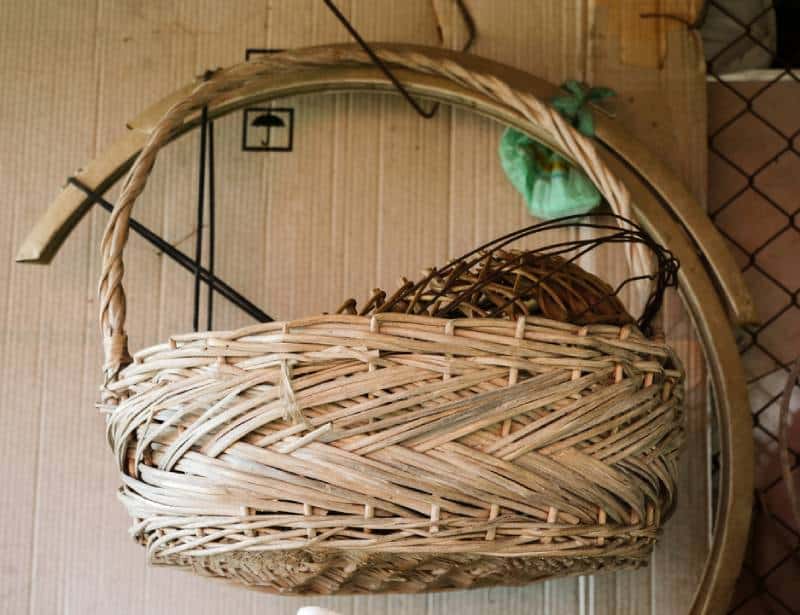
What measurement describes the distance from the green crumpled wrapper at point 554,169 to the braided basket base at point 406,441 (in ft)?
1.04

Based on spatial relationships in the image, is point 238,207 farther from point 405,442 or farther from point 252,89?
point 405,442

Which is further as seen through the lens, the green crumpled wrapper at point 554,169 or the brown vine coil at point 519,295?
the green crumpled wrapper at point 554,169

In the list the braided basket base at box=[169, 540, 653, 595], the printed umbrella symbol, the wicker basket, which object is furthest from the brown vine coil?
the printed umbrella symbol

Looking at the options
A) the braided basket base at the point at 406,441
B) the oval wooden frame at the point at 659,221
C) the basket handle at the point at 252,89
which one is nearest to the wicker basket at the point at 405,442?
the braided basket base at the point at 406,441

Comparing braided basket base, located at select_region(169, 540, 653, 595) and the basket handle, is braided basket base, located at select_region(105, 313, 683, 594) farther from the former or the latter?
the basket handle

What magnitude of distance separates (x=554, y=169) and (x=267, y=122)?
31 cm

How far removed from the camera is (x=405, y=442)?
0.55 m

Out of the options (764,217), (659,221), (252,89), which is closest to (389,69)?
(252,89)

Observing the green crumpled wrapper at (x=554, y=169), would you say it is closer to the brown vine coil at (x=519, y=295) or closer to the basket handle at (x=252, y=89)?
the basket handle at (x=252, y=89)

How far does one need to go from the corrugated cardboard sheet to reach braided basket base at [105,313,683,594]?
0.32 m

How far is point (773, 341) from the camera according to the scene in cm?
93

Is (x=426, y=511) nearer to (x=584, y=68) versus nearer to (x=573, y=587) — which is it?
(x=573, y=587)

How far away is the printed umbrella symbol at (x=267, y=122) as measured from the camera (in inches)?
37.7

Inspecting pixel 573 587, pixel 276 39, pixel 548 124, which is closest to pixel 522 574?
pixel 573 587
